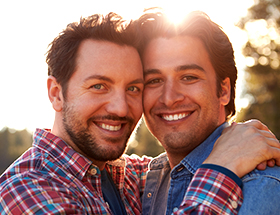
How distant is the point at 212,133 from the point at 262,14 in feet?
64.3

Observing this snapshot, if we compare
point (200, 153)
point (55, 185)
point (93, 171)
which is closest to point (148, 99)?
point (200, 153)

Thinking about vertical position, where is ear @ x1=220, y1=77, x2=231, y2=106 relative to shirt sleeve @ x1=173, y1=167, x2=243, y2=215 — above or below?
above

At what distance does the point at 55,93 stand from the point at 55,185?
111 centimetres

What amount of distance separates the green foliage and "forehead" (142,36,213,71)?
5743cm

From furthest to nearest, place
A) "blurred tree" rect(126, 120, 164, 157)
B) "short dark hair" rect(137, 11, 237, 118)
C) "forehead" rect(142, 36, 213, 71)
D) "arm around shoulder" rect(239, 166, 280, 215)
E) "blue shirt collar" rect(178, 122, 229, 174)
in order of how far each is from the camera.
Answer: "blurred tree" rect(126, 120, 164, 157) → "short dark hair" rect(137, 11, 237, 118) → "forehead" rect(142, 36, 213, 71) → "blue shirt collar" rect(178, 122, 229, 174) → "arm around shoulder" rect(239, 166, 280, 215)

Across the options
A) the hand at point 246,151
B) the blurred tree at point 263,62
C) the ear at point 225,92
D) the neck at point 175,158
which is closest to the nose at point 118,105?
the neck at point 175,158

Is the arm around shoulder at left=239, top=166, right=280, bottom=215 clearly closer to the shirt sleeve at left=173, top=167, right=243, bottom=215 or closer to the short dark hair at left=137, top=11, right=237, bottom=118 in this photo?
the shirt sleeve at left=173, top=167, right=243, bottom=215

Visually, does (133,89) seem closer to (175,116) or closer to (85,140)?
(175,116)

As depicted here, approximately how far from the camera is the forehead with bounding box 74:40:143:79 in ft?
10.5

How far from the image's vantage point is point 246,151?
8.61ft

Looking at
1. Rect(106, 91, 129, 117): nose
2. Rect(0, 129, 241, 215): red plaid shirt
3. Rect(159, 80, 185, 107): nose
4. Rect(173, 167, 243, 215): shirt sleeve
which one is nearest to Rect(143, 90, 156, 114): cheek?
Rect(159, 80, 185, 107): nose

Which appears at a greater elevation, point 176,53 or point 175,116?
point 176,53

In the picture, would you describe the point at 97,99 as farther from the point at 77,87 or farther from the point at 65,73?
the point at 65,73

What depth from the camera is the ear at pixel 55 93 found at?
11.0ft
